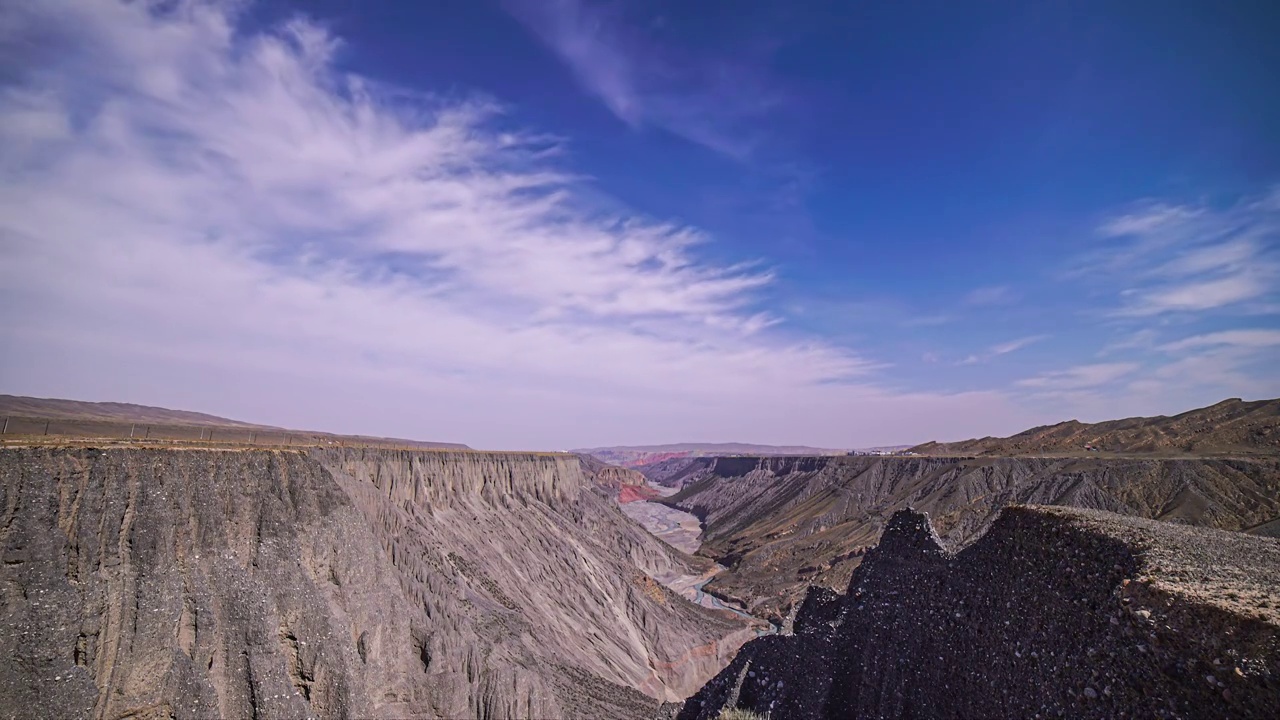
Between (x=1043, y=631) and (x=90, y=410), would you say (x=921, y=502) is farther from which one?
(x=90, y=410)

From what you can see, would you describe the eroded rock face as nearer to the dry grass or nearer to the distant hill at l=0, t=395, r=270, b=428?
the dry grass

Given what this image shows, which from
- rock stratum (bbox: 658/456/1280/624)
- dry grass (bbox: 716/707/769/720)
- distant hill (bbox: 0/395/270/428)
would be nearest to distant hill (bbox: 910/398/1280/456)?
rock stratum (bbox: 658/456/1280/624)

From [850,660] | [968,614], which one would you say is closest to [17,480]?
[850,660]

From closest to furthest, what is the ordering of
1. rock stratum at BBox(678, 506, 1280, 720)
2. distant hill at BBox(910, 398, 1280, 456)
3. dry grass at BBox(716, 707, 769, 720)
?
1. rock stratum at BBox(678, 506, 1280, 720)
2. dry grass at BBox(716, 707, 769, 720)
3. distant hill at BBox(910, 398, 1280, 456)

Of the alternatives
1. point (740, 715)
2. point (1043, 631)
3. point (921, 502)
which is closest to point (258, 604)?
point (740, 715)

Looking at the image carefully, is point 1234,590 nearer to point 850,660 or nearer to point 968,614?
point 968,614

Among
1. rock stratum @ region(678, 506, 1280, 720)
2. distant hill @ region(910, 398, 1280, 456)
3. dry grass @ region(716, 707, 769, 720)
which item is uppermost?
distant hill @ region(910, 398, 1280, 456)
